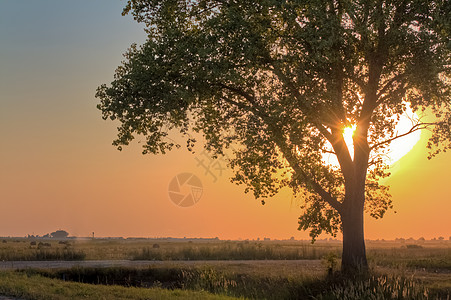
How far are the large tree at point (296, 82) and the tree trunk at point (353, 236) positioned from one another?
0.05 metres

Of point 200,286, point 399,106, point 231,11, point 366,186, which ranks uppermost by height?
point 231,11

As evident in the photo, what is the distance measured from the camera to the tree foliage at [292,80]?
2469 centimetres

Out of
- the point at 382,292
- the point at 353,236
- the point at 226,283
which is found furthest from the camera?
the point at 353,236

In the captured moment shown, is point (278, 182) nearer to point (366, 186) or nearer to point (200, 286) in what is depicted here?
point (366, 186)

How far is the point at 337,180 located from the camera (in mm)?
30750

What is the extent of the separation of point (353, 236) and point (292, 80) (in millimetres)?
9040

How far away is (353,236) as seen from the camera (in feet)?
93.2

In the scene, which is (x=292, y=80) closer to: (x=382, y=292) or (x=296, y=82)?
(x=296, y=82)

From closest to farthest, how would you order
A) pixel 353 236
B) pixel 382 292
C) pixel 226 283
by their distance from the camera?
pixel 382 292, pixel 226 283, pixel 353 236

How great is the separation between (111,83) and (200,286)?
11.3m

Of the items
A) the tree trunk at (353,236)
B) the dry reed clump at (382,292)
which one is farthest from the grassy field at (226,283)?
the tree trunk at (353,236)

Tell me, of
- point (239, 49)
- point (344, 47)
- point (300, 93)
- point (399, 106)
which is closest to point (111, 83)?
point (239, 49)

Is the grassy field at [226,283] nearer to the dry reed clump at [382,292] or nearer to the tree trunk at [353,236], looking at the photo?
the dry reed clump at [382,292]

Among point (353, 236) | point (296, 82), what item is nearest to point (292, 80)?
point (296, 82)
